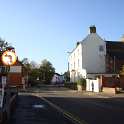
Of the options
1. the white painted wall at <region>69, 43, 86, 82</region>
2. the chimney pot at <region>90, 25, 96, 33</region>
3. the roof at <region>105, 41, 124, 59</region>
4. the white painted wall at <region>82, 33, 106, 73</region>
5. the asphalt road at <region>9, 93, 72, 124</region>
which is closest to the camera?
the asphalt road at <region>9, 93, 72, 124</region>

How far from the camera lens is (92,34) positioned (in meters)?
95.4

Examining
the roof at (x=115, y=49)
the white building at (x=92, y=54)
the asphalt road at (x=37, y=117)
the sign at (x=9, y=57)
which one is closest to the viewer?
the sign at (x=9, y=57)

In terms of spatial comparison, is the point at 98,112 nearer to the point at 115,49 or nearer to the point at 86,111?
the point at 86,111

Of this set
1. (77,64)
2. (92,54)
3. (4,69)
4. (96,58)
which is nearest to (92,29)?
(92,54)

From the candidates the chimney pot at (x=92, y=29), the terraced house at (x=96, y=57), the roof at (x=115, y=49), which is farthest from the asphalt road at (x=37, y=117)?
the roof at (x=115, y=49)

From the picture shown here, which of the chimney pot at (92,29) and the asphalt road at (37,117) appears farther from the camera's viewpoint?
the chimney pot at (92,29)

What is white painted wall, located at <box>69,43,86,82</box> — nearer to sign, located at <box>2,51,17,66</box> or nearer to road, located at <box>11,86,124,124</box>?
road, located at <box>11,86,124,124</box>

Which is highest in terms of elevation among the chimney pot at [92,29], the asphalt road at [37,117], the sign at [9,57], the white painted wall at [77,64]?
the chimney pot at [92,29]

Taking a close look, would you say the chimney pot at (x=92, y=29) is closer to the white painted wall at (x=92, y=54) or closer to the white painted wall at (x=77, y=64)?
the white painted wall at (x=92, y=54)

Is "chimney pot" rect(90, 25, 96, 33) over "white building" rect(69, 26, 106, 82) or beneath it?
over

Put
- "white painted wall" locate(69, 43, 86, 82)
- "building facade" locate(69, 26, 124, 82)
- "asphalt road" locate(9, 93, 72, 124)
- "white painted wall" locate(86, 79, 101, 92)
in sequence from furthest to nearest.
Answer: "white painted wall" locate(69, 43, 86, 82), "building facade" locate(69, 26, 124, 82), "white painted wall" locate(86, 79, 101, 92), "asphalt road" locate(9, 93, 72, 124)

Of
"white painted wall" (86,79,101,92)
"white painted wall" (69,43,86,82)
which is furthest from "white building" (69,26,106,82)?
"white painted wall" (86,79,101,92)

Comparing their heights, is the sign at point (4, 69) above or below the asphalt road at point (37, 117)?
above

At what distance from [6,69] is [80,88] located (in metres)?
68.7
